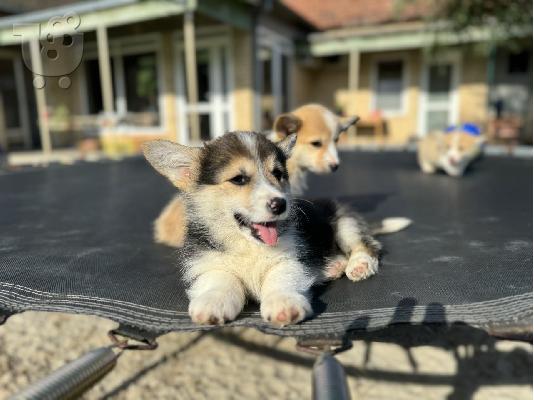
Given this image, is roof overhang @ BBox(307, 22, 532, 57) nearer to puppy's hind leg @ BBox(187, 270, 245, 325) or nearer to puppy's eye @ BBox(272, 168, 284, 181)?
puppy's eye @ BBox(272, 168, 284, 181)

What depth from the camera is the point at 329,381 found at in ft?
3.43

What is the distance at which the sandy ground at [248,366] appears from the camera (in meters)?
3.04

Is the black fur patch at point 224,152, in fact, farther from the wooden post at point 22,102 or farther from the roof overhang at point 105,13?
the wooden post at point 22,102

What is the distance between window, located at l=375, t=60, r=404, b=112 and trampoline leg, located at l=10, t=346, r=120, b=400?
11.4 meters

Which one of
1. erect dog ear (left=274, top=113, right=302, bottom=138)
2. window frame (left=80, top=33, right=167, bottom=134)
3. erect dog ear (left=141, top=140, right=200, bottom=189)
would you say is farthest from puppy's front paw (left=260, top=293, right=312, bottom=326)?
window frame (left=80, top=33, right=167, bottom=134)

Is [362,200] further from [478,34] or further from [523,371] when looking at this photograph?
[478,34]

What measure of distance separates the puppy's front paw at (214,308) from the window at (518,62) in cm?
1176

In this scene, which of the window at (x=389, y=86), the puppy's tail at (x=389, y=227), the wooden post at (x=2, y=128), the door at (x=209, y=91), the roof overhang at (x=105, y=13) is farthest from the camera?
the window at (x=389, y=86)

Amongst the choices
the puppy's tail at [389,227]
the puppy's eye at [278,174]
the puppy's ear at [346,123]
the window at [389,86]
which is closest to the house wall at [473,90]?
the window at [389,86]

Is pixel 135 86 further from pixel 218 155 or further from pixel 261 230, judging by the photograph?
pixel 261 230

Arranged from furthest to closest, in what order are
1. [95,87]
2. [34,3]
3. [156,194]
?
1. [95,87]
2. [34,3]
3. [156,194]

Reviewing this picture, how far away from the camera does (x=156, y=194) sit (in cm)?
390

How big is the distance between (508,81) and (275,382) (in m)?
10.6

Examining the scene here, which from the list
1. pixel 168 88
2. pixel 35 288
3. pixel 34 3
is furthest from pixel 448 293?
pixel 34 3
